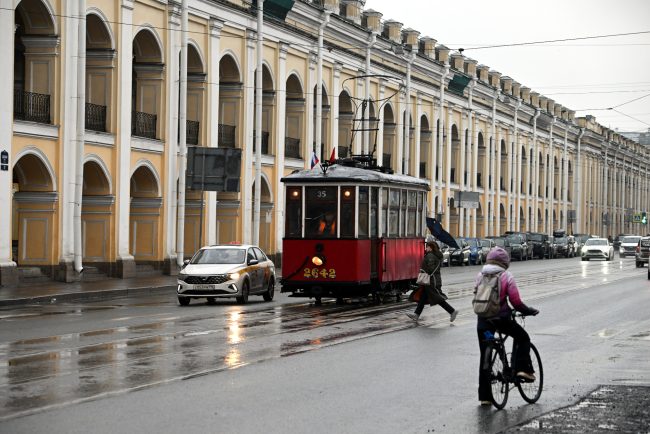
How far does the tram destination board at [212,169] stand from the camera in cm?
4206

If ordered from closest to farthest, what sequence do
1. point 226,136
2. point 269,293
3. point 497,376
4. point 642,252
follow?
point 497,376, point 269,293, point 226,136, point 642,252

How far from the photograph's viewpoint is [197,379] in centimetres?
1432

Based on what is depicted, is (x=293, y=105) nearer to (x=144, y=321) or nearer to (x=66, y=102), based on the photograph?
(x=66, y=102)

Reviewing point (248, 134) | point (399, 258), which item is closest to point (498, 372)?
point (399, 258)

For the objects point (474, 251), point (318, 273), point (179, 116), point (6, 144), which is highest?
point (179, 116)

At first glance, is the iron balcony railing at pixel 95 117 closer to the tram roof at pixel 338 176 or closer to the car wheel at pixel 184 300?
the car wheel at pixel 184 300

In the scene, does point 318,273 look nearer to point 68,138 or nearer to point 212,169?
point 68,138

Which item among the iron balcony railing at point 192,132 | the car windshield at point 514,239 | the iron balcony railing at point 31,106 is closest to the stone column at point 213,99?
the iron balcony railing at point 192,132

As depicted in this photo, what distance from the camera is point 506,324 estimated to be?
12.7 meters

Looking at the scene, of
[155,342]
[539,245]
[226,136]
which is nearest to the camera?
[155,342]

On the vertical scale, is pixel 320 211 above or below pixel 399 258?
above

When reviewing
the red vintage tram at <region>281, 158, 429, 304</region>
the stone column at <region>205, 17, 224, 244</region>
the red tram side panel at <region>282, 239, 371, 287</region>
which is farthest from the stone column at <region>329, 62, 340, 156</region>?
the red tram side panel at <region>282, 239, 371, 287</region>

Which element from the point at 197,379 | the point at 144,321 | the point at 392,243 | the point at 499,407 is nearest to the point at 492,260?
the point at 499,407

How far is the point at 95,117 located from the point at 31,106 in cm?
386
